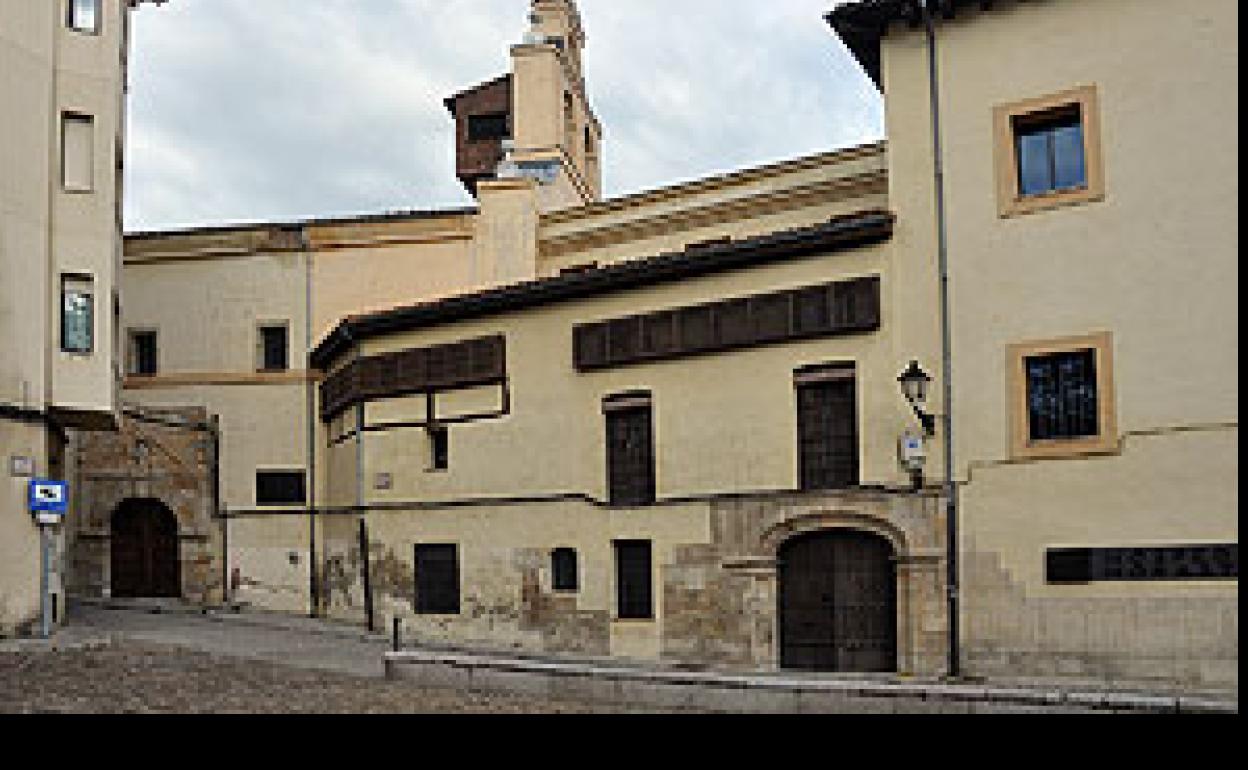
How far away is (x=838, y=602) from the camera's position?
55.7 feet

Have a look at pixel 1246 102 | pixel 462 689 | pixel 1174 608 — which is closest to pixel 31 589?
pixel 462 689

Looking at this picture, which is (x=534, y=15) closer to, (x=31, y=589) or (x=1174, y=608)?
(x=31, y=589)

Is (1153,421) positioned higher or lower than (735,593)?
higher

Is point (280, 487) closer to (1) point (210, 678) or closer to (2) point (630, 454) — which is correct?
(2) point (630, 454)

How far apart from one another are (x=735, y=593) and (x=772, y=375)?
3.03 meters

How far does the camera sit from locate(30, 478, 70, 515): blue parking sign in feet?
60.2

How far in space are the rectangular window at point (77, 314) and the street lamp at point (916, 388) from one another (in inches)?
484

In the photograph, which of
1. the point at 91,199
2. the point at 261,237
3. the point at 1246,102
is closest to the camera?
the point at 1246,102

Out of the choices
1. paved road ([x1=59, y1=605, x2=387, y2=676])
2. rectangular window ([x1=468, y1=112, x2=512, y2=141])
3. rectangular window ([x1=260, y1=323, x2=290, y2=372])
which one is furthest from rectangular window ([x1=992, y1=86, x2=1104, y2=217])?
rectangular window ([x1=468, y1=112, x2=512, y2=141])

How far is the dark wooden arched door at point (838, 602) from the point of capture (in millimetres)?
16578

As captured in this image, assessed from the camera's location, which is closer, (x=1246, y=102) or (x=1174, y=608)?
(x=1246, y=102)

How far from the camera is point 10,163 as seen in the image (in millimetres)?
18438

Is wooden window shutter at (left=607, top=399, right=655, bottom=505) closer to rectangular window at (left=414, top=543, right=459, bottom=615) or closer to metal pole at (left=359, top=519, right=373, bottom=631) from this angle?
rectangular window at (left=414, top=543, right=459, bottom=615)

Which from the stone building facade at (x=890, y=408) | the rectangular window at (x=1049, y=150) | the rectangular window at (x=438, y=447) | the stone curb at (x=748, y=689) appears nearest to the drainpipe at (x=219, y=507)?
the stone building facade at (x=890, y=408)
